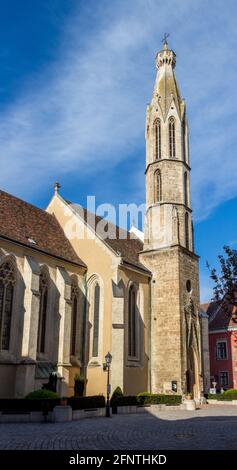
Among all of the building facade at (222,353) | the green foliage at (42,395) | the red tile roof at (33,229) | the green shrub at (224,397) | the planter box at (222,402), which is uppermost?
the red tile roof at (33,229)

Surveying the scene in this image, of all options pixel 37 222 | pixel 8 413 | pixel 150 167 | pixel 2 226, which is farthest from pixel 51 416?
pixel 150 167

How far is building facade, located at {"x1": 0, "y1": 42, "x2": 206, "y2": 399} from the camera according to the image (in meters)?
26.3

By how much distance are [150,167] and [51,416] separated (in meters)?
24.0

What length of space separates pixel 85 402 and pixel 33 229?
1256 cm

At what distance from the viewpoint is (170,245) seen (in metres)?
35.2

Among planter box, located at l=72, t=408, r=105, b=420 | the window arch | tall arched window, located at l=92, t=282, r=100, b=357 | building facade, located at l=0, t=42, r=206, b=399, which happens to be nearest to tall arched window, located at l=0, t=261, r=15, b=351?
building facade, located at l=0, t=42, r=206, b=399

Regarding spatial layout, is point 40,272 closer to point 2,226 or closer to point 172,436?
point 2,226

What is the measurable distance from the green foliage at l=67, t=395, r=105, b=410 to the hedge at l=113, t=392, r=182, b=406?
139cm

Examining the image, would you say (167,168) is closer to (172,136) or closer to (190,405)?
(172,136)

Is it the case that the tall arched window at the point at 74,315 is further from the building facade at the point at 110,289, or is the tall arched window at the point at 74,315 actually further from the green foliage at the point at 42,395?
the green foliage at the point at 42,395

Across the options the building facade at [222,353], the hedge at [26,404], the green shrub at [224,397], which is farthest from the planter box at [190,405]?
the building facade at [222,353]

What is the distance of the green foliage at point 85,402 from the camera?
22.9m

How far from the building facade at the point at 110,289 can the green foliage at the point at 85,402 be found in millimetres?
2757

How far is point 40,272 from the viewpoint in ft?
93.9
